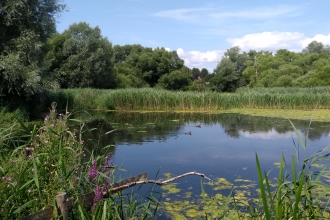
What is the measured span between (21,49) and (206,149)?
24.8ft

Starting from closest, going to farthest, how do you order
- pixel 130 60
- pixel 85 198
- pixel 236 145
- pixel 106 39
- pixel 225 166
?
pixel 85 198 → pixel 225 166 → pixel 236 145 → pixel 106 39 → pixel 130 60

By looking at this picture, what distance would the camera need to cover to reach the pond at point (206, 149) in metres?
5.61

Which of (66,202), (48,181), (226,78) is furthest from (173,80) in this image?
(66,202)

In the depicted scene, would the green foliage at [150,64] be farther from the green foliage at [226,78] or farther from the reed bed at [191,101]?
the reed bed at [191,101]

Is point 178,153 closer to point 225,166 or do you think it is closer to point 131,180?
point 225,166

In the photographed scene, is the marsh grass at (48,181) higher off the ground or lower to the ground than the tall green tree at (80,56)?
lower

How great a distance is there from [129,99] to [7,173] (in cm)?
1699

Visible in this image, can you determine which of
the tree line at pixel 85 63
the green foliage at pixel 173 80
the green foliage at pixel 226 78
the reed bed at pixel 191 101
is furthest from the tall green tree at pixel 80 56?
the green foliage at pixel 226 78

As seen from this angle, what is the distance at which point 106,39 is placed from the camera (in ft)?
101

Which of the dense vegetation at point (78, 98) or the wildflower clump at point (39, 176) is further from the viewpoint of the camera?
the dense vegetation at point (78, 98)

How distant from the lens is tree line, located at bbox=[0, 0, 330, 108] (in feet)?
40.1

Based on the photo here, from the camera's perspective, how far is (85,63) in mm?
27078

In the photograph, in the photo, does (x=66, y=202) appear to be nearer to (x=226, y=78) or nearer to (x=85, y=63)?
(x=85, y=63)

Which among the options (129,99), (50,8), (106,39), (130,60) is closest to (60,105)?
(129,99)
